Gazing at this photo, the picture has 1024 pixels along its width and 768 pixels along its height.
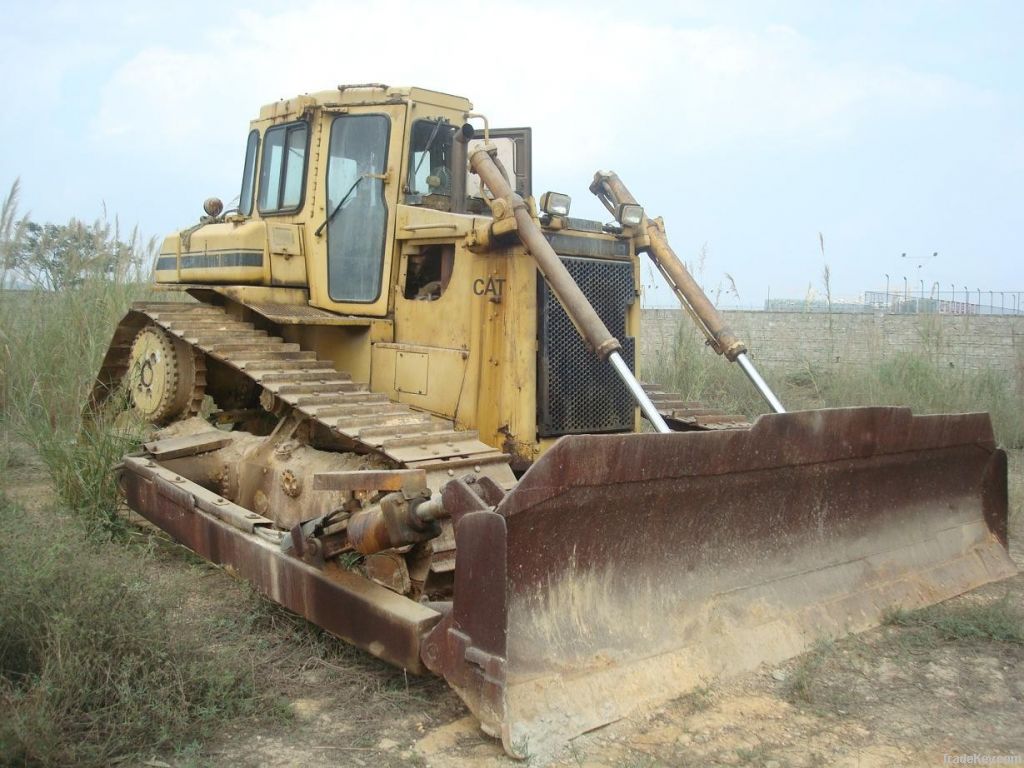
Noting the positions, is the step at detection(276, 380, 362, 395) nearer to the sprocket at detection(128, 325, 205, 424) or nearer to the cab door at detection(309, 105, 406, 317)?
the cab door at detection(309, 105, 406, 317)

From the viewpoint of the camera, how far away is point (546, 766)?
3025 mm

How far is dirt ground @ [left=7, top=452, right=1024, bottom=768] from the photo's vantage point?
3.11 m

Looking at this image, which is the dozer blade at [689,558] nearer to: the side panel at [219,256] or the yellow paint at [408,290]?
the yellow paint at [408,290]

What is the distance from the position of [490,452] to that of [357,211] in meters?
1.95

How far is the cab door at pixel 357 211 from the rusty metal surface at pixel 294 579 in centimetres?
142

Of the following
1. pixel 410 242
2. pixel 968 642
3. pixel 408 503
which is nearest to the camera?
pixel 408 503

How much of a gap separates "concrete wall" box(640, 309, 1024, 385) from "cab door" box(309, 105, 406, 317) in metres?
5.08

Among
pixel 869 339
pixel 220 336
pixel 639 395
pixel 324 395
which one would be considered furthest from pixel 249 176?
pixel 869 339

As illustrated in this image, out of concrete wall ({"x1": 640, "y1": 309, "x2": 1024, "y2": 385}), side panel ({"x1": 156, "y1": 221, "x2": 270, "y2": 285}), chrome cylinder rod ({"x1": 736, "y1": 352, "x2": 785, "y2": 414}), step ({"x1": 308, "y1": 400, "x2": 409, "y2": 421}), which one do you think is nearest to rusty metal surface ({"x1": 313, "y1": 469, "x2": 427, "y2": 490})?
step ({"x1": 308, "y1": 400, "x2": 409, "y2": 421})

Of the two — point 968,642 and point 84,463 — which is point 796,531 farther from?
point 84,463

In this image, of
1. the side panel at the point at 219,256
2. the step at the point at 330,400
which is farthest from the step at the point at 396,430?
the side panel at the point at 219,256

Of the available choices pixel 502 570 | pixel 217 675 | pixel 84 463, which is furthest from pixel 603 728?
pixel 84 463

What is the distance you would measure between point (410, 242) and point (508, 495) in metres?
2.57

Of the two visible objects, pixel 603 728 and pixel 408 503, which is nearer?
pixel 603 728
